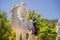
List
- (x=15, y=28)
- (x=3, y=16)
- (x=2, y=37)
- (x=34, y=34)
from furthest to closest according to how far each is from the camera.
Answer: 1. (x=3, y=16)
2. (x=2, y=37)
3. (x=34, y=34)
4. (x=15, y=28)

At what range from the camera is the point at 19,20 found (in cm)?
761

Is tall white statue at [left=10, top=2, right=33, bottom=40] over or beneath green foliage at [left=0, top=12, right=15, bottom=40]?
over

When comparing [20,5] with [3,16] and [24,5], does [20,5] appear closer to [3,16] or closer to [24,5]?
[24,5]

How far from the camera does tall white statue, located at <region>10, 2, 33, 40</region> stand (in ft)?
24.9

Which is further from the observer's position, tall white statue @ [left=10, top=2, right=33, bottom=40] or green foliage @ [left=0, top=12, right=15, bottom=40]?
green foliage @ [left=0, top=12, right=15, bottom=40]

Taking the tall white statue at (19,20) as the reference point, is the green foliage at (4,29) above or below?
below

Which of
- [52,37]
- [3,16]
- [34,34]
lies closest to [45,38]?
[52,37]

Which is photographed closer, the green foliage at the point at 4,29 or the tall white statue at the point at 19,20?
the tall white statue at the point at 19,20

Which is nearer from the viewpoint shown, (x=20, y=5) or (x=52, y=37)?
(x=20, y=5)

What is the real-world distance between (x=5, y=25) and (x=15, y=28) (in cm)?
469

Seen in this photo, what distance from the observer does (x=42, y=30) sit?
48.2 feet

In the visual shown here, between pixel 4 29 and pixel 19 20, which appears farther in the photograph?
pixel 4 29

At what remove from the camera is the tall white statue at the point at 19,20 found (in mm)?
7586

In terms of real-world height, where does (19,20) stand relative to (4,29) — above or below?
above
